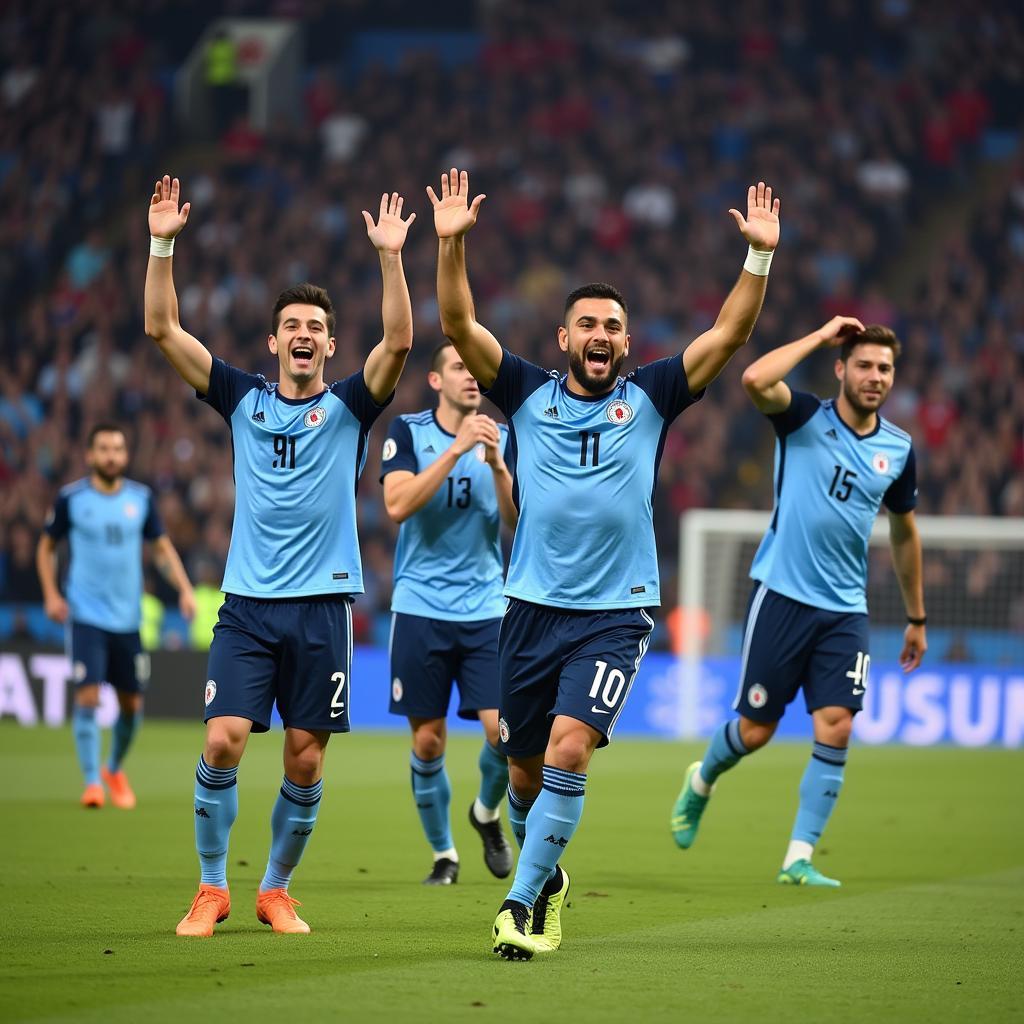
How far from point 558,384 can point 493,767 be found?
2.85 metres

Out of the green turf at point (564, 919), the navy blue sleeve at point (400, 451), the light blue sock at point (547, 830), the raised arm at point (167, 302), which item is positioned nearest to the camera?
the green turf at point (564, 919)

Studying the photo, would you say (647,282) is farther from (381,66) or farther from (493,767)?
(493,767)

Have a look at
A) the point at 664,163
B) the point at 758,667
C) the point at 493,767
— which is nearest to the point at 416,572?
the point at 493,767

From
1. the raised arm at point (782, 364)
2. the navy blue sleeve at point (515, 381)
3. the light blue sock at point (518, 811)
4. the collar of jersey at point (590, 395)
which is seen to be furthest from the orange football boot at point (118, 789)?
the collar of jersey at point (590, 395)

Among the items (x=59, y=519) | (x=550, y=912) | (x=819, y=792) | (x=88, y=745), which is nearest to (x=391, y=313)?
(x=550, y=912)

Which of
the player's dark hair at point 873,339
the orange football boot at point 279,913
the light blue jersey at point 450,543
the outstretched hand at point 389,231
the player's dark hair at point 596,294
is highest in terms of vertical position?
the outstretched hand at point 389,231

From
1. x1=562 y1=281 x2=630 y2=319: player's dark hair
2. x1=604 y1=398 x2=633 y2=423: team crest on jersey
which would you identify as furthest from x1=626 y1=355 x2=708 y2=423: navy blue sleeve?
x1=562 y1=281 x2=630 y2=319: player's dark hair

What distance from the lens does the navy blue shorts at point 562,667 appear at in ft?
21.4

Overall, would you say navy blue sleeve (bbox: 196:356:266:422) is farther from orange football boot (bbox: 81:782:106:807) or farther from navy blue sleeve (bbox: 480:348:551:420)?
orange football boot (bbox: 81:782:106:807)

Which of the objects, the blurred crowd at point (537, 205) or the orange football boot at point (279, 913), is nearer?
the orange football boot at point (279, 913)

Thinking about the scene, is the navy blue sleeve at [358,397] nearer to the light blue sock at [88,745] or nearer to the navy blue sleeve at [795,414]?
the navy blue sleeve at [795,414]

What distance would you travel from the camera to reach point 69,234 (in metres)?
29.4

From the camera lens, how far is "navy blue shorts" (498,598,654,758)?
652 centimetres

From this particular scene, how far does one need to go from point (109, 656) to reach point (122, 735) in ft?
1.95
